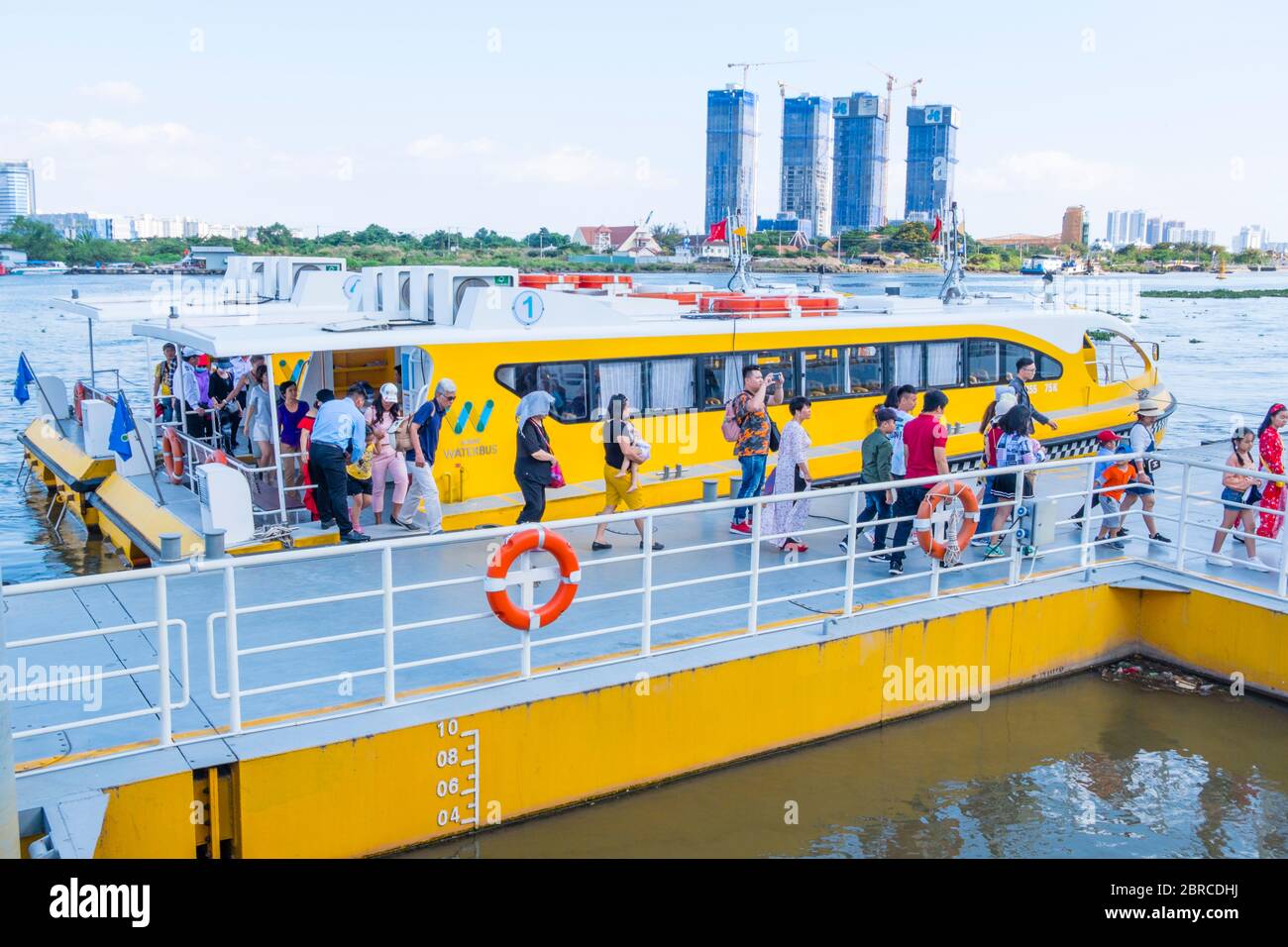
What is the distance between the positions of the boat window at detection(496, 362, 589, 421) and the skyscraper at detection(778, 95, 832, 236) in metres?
42.0

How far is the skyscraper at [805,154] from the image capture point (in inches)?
2159

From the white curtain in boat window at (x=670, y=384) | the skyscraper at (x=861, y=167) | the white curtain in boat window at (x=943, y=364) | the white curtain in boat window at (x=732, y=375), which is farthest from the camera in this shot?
the skyscraper at (x=861, y=167)

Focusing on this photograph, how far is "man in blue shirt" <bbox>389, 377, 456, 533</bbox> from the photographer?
10.7m

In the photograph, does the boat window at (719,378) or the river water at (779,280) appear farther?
the river water at (779,280)

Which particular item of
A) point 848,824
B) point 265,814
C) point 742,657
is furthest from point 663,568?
point 265,814

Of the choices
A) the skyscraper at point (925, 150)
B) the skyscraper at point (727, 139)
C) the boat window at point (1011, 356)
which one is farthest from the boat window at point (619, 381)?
the skyscraper at point (925, 150)

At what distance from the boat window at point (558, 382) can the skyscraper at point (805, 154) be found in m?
42.0

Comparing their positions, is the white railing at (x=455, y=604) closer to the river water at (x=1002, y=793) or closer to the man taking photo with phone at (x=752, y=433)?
the man taking photo with phone at (x=752, y=433)

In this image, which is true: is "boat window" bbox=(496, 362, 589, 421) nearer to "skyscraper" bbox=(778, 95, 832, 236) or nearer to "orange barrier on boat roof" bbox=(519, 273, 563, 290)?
"orange barrier on boat roof" bbox=(519, 273, 563, 290)

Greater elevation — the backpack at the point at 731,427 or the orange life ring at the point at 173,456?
the backpack at the point at 731,427
